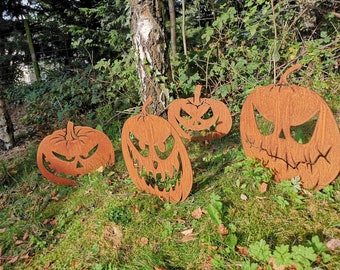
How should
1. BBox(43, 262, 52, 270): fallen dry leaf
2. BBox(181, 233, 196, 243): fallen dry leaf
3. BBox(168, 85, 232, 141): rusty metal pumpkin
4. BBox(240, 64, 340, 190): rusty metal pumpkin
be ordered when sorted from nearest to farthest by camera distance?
BBox(240, 64, 340, 190): rusty metal pumpkin → BBox(181, 233, 196, 243): fallen dry leaf → BBox(43, 262, 52, 270): fallen dry leaf → BBox(168, 85, 232, 141): rusty metal pumpkin

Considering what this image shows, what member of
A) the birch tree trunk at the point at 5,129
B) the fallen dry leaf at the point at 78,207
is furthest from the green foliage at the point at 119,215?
the birch tree trunk at the point at 5,129

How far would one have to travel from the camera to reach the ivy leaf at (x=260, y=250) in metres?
1.53

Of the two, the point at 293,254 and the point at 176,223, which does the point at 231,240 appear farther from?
the point at 176,223

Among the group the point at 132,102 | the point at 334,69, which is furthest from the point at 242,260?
the point at 334,69

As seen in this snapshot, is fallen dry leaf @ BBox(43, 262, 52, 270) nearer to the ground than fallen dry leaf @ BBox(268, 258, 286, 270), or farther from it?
nearer to the ground

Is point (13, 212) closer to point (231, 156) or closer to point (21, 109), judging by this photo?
point (231, 156)

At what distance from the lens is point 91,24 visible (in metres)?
8.37

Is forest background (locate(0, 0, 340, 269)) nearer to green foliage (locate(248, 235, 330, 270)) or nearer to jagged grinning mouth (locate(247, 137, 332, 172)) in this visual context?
green foliage (locate(248, 235, 330, 270))

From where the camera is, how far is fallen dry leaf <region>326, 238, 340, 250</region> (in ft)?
4.95

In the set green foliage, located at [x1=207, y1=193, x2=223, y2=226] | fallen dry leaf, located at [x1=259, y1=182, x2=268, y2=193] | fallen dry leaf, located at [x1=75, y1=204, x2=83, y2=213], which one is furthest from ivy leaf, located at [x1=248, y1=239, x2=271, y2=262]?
fallen dry leaf, located at [x1=75, y1=204, x2=83, y2=213]

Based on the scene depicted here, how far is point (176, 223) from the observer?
6.85 ft

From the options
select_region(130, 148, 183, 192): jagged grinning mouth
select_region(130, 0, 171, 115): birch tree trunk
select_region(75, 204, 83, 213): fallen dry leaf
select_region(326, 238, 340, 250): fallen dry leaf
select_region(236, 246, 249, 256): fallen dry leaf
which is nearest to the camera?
select_region(326, 238, 340, 250): fallen dry leaf

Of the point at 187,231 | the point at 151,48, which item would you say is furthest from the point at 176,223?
the point at 151,48

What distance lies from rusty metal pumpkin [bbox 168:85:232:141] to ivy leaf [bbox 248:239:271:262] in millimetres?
1735
